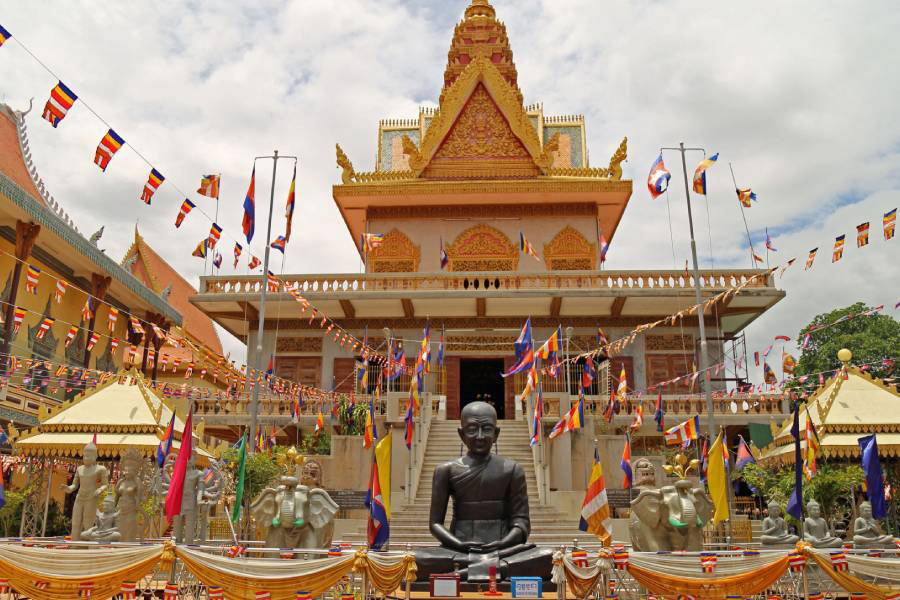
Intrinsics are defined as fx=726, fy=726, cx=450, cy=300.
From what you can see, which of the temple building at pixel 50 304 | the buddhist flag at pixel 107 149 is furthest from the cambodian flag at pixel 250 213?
the buddhist flag at pixel 107 149

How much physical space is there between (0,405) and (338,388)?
8.75 m

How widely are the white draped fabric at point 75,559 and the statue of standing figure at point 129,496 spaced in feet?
10.9

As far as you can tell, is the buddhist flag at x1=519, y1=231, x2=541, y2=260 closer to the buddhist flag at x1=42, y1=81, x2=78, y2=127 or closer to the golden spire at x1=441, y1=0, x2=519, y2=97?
the golden spire at x1=441, y1=0, x2=519, y2=97

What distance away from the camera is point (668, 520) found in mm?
7977

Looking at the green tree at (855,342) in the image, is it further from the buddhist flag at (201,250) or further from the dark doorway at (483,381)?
the buddhist flag at (201,250)

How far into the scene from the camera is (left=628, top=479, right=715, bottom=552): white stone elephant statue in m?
7.94

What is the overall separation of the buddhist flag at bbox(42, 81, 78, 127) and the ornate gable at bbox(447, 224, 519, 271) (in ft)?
48.6

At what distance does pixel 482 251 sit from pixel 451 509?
12.9 metres

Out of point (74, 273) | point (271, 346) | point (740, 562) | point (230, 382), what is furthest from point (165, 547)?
point (74, 273)

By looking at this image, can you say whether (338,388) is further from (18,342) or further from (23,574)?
(23,574)

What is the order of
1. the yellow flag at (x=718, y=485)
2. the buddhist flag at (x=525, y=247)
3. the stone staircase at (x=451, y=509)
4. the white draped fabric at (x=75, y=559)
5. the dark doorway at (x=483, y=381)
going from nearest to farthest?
the white draped fabric at (x=75, y=559), the yellow flag at (x=718, y=485), the stone staircase at (x=451, y=509), the buddhist flag at (x=525, y=247), the dark doorway at (x=483, y=381)

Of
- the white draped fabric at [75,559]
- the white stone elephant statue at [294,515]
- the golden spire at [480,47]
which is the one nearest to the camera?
the white draped fabric at [75,559]

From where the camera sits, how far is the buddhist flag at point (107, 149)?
1070 centimetres

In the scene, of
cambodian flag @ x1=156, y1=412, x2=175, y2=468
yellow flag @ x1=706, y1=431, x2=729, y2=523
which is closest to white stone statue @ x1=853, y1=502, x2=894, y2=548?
yellow flag @ x1=706, y1=431, x2=729, y2=523
